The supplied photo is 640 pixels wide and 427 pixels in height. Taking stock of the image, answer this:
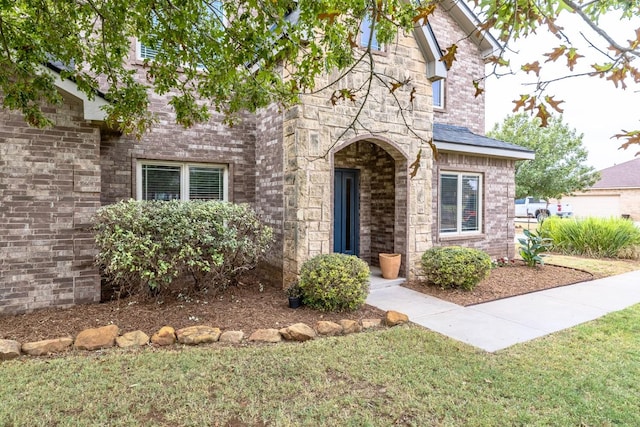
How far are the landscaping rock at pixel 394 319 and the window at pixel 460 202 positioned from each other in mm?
4634

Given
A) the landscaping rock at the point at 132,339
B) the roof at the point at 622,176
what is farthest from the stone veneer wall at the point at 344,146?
the roof at the point at 622,176

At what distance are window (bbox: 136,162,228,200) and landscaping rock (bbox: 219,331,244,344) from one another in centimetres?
385

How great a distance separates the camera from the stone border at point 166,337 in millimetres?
4398

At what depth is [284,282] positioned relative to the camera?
287 inches

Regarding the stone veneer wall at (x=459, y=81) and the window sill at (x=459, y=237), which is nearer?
the window sill at (x=459, y=237)

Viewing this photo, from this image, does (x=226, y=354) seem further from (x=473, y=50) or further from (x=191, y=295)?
(x=473, y=50)

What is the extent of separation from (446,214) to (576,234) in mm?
6635

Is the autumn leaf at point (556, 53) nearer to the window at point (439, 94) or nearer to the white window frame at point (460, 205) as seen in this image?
the white window frame at point (460, 205)

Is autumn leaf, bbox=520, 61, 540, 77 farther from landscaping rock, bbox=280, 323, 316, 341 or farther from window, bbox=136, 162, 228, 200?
window, bbox=136, 162, 228, 200

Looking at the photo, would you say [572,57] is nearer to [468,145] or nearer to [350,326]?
[350,326]

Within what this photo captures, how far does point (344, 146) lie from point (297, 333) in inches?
151

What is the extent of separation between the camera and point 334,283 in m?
5.88

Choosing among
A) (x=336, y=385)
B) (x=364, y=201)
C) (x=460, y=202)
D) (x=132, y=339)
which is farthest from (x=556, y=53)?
(x=460, y=202)

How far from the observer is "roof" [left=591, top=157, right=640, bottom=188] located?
3003cm
